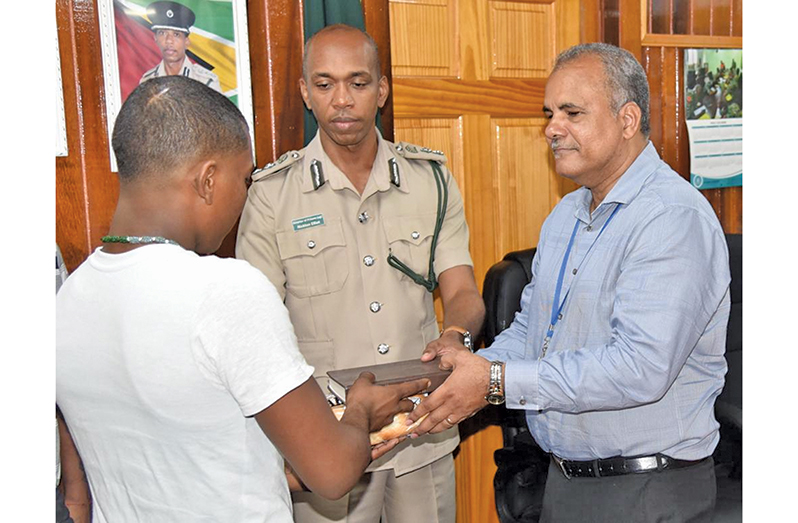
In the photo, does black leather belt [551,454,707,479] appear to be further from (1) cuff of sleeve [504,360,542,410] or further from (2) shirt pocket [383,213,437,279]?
(2) shirt pocket [383,213,437,279]

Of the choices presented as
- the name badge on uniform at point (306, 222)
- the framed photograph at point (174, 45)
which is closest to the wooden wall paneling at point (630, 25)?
the framed photograph at point (174, 45)

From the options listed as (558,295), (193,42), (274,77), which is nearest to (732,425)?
(558,295)

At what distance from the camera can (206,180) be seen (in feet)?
4.11

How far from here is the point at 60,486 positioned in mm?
1705

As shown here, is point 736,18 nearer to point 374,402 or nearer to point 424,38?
point 424,38

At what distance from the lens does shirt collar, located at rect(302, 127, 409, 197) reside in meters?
2.38

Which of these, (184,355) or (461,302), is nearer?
(184,355)

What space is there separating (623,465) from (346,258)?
104cm

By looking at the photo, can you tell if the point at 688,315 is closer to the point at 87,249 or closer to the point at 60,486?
the point at 60,486

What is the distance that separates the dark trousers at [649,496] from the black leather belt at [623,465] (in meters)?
0.01

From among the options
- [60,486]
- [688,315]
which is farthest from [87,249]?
[688,315]

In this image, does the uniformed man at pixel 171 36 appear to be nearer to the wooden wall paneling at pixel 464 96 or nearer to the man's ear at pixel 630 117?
the wooden wall paneling at pixel 464 96

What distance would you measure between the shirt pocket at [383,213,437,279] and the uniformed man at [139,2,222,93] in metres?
A: 0.77

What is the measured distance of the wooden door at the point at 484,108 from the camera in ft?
9.98
